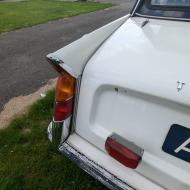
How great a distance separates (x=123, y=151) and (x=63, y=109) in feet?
1.79

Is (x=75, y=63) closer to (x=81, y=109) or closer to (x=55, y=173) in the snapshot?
(x=81, y=109)

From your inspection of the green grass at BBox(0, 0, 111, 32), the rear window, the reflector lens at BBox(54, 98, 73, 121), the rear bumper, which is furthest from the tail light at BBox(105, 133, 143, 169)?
the green grass at BBox(0, 0, 111, 32)

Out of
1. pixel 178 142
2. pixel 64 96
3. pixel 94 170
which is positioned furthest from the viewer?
pixel 64 96

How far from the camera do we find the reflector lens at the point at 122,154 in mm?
2016

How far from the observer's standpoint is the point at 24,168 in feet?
10.4

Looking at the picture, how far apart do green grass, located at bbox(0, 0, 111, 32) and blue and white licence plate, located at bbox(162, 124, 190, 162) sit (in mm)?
7635

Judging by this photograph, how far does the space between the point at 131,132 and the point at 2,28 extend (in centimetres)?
765

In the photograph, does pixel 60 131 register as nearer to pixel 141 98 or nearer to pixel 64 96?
pixel 64 96

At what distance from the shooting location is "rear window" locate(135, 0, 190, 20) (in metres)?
2.69

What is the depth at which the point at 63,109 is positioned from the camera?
2371 millimetres

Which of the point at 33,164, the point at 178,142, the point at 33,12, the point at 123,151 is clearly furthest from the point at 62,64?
the point at 33,12

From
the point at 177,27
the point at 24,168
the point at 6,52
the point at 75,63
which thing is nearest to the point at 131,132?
the point at 75,63

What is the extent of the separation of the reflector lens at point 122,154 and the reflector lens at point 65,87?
0.42m

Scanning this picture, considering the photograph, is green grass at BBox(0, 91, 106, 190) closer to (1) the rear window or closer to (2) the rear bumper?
(2) the rear bumper
